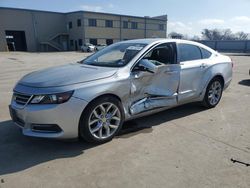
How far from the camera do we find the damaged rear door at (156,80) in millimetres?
4199

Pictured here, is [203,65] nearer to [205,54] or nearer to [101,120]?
[205,54]

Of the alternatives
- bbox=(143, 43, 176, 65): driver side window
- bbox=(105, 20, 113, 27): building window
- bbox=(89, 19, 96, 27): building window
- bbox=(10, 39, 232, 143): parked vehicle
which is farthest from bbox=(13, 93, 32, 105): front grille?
bbox=(105, 20, 113, 27): building window

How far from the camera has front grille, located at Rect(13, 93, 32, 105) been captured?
11.6 feet

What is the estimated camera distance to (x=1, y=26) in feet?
152

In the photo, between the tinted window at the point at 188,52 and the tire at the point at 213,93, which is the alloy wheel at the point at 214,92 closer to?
the tire at the point at 213,93

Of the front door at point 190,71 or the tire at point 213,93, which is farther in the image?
the tire at point 213,93

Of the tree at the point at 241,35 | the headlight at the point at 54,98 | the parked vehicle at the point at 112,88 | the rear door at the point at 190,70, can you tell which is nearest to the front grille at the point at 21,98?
the parked vehicle at the point at 112,88

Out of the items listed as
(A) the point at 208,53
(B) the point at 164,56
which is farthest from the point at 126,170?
(A) the point at 208,53

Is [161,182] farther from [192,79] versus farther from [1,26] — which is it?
[1,26]

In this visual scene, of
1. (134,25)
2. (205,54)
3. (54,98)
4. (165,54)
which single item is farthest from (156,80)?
(134,25)

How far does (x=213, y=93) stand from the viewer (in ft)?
18.7

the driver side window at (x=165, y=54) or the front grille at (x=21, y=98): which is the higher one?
the driver side window at (x=165, y=54)

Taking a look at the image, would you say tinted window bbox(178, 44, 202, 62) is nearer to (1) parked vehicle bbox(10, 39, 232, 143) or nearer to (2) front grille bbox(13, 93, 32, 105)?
(1) parked vehicle bbox(10, 39, 232, 143)

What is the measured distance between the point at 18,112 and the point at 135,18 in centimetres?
5833
